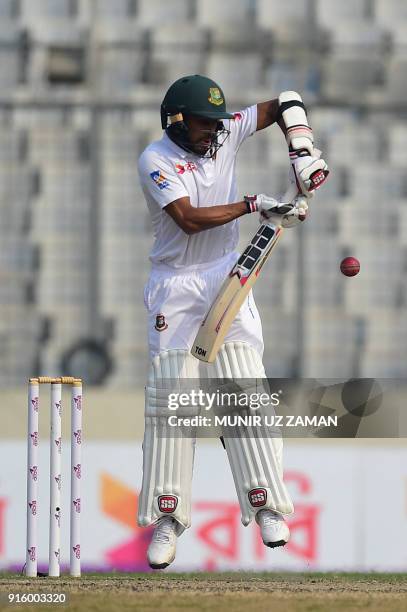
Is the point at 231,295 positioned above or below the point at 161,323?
above

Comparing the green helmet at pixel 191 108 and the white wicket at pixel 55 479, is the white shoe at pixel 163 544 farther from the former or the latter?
the green helmet at pixel 191 108

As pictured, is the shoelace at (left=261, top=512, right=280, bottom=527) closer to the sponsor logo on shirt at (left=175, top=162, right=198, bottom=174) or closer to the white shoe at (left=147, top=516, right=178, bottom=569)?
the white shoe at (left=147, top=516, right=178, bottom=569)

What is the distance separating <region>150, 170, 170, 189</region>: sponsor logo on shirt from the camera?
6.02 meters

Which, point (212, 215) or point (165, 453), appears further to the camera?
point (165, 453)

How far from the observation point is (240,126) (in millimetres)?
6258

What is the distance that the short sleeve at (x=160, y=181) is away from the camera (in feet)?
19.7

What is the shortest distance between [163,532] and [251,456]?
0.51m

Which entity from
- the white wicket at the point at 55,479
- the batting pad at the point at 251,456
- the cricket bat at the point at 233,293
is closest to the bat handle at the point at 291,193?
the cricket bat at the point at 233,293

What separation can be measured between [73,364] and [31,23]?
407 centimetres

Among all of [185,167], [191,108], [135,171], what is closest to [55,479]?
[185,167]

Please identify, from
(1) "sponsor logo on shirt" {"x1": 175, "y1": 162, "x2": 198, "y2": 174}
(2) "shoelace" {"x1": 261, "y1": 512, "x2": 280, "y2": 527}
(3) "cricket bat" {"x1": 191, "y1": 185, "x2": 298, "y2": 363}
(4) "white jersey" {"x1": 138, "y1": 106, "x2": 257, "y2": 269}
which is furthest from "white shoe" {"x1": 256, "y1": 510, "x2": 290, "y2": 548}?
(1) "sponsor logo on shirt" {"x1": 175, "y1": 162, "x2": 198, "y2": 174}

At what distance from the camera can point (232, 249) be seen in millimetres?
6250

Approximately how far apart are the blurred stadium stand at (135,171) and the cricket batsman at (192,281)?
889cm

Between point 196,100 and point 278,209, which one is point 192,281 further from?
point 196,100
